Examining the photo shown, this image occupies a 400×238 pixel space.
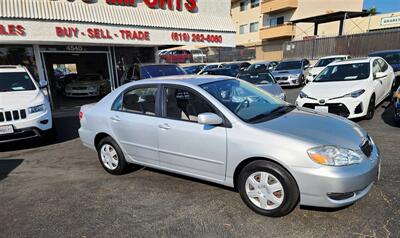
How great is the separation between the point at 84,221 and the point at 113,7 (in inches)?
415

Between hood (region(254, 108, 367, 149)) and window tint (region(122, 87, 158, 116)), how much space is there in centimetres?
162

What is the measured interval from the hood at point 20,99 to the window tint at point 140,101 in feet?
9.84

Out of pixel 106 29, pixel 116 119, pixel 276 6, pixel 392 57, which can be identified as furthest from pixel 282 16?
pixel 116 119

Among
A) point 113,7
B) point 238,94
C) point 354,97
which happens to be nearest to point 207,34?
point 113,7

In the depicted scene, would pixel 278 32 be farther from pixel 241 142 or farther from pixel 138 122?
pixel 241 142

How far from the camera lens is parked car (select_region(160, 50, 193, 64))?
2684 centimetres

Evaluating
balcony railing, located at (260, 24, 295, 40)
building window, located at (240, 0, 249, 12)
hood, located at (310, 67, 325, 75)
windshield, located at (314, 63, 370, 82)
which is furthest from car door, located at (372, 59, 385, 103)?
building window, located at (240, 0, 249, 12)

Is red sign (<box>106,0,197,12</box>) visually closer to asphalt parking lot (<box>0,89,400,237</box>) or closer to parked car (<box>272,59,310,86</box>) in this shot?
parked car (<box>272,59,310,86</box>)

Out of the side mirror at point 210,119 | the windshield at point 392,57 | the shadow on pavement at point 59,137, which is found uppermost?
the windshield at point 392,57

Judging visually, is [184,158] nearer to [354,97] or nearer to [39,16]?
[354,97]

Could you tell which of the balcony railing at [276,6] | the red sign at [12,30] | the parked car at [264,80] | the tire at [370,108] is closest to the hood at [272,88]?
the parked car at [264,80]

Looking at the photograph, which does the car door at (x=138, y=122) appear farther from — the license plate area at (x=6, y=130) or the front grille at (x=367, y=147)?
the license plate area at (x=6, y=130)

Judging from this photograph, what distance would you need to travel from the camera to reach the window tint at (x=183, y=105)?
362 centimetres

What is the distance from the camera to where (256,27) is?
40.2 meters
